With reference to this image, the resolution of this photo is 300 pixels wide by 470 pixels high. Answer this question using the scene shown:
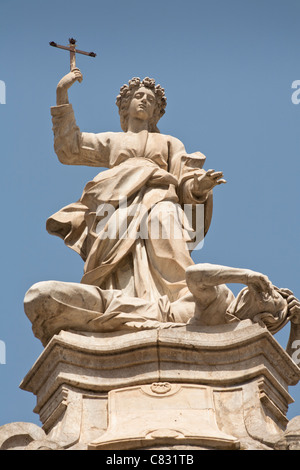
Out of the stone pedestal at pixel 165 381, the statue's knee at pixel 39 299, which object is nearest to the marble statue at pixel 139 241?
the statue's knee at pixel 39 299

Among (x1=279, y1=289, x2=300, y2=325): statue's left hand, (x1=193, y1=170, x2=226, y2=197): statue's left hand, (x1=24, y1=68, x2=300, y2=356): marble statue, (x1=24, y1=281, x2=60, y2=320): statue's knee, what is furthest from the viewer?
(x1=193, y1=170, x2=226, y2=197): statue's left hand

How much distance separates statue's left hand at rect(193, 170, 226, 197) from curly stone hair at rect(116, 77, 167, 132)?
1527mm

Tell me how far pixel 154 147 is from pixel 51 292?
3.41m

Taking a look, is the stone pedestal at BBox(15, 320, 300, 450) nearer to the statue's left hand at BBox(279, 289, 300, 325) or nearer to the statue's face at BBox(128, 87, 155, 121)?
the statue's left hand at BBox(279, 289, 300, 325)

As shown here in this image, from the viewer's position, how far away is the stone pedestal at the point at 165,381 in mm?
14773

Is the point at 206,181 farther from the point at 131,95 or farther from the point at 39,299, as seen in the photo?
the point at 39,299

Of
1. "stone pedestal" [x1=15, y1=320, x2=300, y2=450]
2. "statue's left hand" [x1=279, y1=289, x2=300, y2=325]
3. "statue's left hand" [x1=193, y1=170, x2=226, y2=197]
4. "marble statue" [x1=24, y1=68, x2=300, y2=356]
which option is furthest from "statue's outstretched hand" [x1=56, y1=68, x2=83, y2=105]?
"statue's left hand" [x1=279, y1=289, x2=300, y2=325]

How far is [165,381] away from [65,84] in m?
4.77

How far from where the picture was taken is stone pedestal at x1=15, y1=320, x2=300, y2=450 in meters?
14.8

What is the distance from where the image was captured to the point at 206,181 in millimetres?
17641

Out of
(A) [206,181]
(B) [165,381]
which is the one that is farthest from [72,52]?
(B) [165,381]

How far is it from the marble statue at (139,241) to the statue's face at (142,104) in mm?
13
